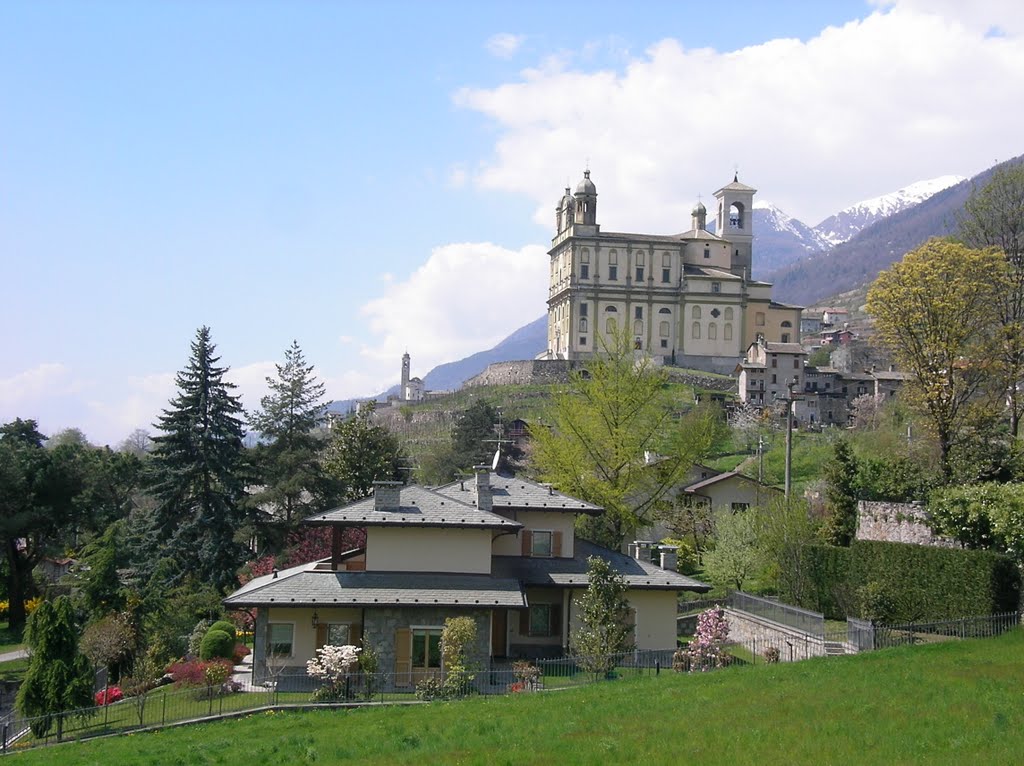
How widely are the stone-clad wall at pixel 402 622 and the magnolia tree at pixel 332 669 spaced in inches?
86.0

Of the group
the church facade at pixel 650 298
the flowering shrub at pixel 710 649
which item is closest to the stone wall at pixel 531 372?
the church facade at pixel 650 298

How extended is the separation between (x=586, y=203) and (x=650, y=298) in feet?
37.2

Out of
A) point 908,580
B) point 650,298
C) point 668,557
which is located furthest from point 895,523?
point 650,298

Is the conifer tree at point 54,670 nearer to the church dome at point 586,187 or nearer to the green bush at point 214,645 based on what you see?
the green bush at point 214,645

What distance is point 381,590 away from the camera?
29.0 m

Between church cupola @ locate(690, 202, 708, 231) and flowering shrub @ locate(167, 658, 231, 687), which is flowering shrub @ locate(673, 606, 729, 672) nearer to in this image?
flowering shrub @ locate(167, 658, 231, 687)

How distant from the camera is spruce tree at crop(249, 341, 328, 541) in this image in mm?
47250

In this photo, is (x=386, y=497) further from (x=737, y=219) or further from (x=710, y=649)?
(x=737, y=219)

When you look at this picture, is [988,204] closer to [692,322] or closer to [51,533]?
[51,533]

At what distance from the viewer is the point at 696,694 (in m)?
21.4

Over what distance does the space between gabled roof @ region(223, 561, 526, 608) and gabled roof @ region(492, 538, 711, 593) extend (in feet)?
4.72

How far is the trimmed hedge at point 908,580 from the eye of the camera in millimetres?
27578

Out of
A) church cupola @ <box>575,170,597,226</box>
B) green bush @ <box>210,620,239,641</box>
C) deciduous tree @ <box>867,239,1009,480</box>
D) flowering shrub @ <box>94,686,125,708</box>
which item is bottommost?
flowering shrub @ <box>94,686,125,708</box>

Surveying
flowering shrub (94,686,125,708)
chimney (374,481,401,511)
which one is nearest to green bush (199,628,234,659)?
flowering shrub (94,686,125,708)
